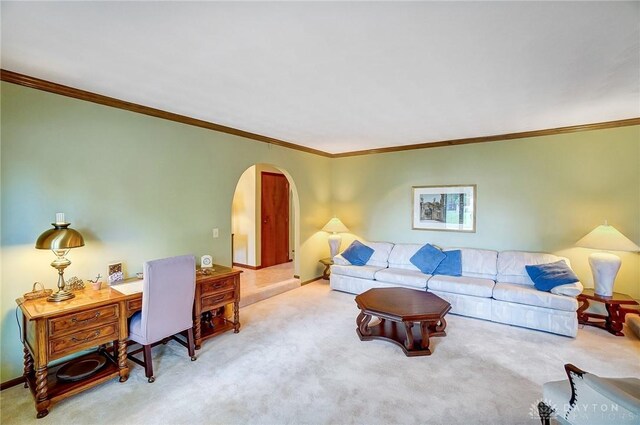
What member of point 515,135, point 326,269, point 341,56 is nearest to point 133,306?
point 341,56

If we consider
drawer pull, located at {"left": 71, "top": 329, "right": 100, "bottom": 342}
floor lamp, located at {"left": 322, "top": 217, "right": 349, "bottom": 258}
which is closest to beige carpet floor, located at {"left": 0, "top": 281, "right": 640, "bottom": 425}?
drawer pull, located at {"left": 71, "top": 329, "right": 100, "bottom": 342}

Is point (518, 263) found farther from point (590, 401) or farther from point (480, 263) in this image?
point (590, 401)

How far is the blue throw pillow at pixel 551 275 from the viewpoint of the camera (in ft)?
11.0

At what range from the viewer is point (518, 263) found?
3996 mm

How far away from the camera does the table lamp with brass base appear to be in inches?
87.8

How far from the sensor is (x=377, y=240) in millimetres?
5504

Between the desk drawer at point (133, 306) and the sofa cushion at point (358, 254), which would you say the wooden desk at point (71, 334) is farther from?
the sofa cushion at point (358, 254)

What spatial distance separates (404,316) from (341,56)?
7.92 feet

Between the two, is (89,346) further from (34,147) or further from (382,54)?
(382,54)

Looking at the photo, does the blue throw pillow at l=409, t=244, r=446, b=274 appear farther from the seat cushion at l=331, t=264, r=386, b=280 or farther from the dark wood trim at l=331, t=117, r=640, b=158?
the dark wood trim at l=331, t=117, r=640, b=158

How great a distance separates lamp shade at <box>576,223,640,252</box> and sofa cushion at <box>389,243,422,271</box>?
82.8 inches

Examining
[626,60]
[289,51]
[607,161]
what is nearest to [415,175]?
[607,161]

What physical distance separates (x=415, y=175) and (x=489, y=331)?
2662 millimetres

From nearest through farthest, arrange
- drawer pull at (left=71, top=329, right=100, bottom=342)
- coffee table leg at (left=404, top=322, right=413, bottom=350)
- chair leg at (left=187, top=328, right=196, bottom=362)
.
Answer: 1. drawer pull at (left=71, top=329, right=100, bottom=342)
2. chair leg at (left=187, top=328, right=196, bottom=362)
3. coffee table leg at (left=404, top=322, right=413, bottom=350)
